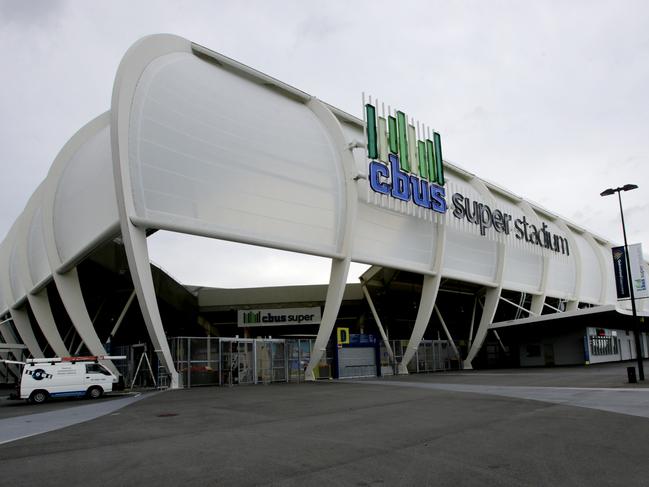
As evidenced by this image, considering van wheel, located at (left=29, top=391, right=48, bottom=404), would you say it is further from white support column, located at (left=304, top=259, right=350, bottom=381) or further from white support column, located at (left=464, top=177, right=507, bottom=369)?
white support column, located at (left=464, top=177, right=507, bottom=369)

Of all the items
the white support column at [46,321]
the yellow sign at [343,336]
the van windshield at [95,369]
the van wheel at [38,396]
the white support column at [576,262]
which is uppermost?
the white support column at [576,262]

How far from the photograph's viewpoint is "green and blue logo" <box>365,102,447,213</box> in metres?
31.6

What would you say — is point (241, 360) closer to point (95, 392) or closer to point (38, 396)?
point (95, 392)

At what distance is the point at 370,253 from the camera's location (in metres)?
32.8

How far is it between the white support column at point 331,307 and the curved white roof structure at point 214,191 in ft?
0.24

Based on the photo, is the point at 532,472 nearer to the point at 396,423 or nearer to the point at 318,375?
the point at 396,423

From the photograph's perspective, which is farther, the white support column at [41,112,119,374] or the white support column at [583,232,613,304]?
the white support column at [583,232,613,304]

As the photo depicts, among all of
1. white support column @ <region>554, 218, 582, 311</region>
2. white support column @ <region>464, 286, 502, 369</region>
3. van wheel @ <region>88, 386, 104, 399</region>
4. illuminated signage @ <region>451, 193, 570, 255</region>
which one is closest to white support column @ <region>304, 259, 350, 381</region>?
van wheel @ <region>88, 386, 104, 399</region>

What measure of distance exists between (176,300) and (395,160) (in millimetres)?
23106

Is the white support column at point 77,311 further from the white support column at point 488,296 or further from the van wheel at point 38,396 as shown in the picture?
the white support column at point 488,296

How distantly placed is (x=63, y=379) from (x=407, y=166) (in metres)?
22.6

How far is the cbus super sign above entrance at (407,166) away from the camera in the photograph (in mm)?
31641

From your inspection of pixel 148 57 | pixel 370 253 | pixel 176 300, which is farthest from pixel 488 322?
pixel 148 57

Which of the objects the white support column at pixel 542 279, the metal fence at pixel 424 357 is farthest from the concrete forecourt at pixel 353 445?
the white support column at pixel 542 279
